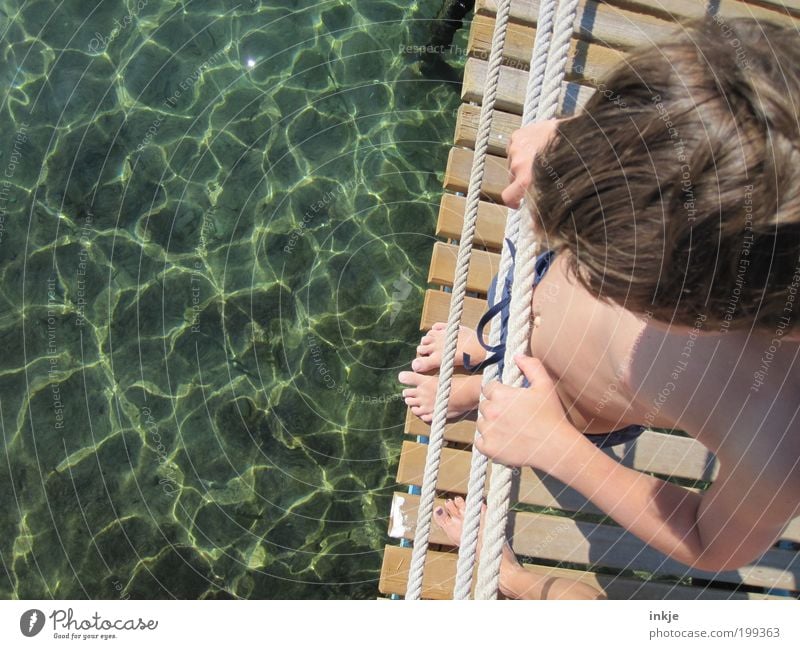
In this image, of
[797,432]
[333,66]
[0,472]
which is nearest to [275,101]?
[333,66]

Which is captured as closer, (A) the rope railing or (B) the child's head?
(B) the child's head

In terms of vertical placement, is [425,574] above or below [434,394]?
below

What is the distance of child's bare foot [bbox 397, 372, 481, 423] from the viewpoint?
1.73 metres

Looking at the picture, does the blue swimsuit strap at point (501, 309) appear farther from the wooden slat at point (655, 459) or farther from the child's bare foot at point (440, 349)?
the wooden slat at point (655, 459)

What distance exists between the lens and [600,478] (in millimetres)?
1215

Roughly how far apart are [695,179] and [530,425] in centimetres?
55

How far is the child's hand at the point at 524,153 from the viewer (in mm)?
1216

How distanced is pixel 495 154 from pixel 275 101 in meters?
0.92

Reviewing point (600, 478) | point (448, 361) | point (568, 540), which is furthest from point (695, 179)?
point (568, 540)

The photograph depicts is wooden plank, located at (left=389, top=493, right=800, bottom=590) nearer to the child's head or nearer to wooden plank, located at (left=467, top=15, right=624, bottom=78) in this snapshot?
the child's head

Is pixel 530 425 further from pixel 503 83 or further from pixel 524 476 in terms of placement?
pixel 503 83

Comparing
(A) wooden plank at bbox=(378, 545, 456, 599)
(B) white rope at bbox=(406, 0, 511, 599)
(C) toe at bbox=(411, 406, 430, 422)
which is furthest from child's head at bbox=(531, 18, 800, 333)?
(A) wooden plank at bbox=(378, 545, 456, 599)

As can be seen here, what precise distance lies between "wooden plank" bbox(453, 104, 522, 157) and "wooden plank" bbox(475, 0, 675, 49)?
295mm
